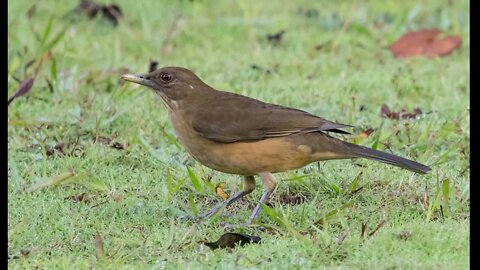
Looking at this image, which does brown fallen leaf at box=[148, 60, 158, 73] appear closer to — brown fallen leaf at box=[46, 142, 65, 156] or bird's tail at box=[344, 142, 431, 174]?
brown fallen leaf at box=[46, 142, 65, 156]

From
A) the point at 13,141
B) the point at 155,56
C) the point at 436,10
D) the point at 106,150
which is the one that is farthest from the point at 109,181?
the point at 436,10

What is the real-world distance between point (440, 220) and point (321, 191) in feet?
2.76

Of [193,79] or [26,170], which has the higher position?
[193,79]

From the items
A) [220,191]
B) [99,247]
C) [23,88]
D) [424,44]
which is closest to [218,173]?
[220,191]

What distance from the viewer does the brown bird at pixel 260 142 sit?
598 centimetres

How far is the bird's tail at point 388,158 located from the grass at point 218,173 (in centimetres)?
18

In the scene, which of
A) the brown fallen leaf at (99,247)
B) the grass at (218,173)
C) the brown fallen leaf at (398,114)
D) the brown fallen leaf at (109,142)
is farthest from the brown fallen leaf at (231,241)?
the brown fallen leaf at (398,114)

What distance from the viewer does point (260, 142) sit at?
6086 millimetres

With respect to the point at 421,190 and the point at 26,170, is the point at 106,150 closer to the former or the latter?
the point at 26,170

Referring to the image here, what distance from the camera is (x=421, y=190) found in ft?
20.2

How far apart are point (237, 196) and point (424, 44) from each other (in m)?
3.73

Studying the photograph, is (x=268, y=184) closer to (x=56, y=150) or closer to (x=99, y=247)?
(x=99, y=247)

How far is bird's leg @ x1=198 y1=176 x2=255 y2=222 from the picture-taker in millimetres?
5812

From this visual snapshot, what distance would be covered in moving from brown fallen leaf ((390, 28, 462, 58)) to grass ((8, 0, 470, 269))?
11 centimetres
